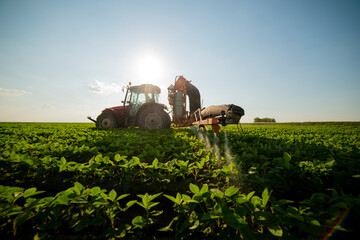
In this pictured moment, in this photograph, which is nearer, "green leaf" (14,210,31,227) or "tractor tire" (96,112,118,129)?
"green leaf" (14,210,31,227)

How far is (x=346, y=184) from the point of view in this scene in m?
1.15

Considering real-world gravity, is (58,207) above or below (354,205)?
below

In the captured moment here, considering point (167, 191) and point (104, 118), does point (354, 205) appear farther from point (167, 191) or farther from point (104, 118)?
point (104, 118)

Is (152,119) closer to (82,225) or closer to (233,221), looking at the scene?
(82,225)

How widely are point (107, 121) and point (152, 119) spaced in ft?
10.7

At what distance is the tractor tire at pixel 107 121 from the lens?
8.83 metres

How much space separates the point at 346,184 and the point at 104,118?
10.0 metres

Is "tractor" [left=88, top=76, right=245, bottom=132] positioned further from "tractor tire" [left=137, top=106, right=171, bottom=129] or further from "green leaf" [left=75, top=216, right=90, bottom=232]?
"green leaf" [left=75, top=216, right=90, bottom=232]

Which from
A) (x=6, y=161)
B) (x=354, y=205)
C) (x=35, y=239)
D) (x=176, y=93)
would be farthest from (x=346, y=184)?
(x=176, y=93)

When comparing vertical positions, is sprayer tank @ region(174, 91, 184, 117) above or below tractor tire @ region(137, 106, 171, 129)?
above

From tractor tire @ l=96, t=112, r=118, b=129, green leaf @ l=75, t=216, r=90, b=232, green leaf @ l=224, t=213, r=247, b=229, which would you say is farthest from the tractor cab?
green leaf @ l=224, t=213, r=247, b=229

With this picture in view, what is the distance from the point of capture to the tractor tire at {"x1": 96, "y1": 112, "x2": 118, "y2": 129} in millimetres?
8828

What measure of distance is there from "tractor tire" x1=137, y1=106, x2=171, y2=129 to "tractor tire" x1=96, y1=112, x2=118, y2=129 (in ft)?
6.69

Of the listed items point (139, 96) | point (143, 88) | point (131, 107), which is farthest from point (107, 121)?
point (143, 88)
